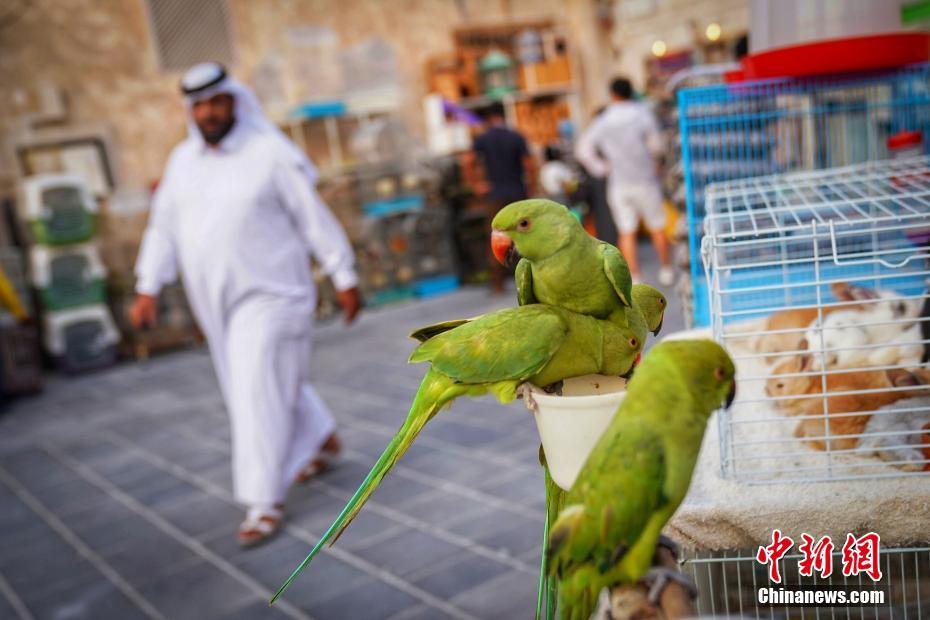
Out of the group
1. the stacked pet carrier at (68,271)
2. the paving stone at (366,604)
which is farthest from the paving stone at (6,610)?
the stacked pet carrier at (68,271)

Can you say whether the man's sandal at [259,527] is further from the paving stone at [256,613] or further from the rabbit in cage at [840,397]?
the rabbit in cage at [840,397]

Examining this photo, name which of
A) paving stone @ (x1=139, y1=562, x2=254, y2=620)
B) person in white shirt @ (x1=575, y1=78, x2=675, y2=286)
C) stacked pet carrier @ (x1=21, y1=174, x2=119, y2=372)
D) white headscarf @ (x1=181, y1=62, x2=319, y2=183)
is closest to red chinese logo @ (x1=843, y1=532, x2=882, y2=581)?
paving stone @ (x1=139, y1=562, x2=254, y2=620)

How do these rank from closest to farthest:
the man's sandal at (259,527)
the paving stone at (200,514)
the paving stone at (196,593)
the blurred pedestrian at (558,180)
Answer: the paving stone at (196,593) → the man's sandal at (259,527) → the paving stone at (200,514) → the blurred pedestrian at (558,180)

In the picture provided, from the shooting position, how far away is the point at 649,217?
7516 mm

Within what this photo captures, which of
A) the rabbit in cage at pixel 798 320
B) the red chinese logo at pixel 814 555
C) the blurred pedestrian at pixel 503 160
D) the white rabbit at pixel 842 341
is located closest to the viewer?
the red chinese logo at pixel 814 555

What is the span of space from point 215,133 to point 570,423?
117 inches

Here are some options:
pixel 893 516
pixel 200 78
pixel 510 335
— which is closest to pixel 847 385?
pixel 893 516

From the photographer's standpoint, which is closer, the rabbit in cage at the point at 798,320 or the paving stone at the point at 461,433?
the rabbit in cage at the point at 798,320

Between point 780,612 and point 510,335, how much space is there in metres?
1.14

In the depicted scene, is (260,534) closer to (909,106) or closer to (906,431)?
(906,431)

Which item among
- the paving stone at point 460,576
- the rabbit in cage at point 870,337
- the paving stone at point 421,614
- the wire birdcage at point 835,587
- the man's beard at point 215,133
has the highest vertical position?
the man's beard at point 215,133

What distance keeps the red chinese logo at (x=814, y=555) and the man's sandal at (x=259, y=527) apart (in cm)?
258

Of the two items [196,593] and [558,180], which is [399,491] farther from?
[558,180]

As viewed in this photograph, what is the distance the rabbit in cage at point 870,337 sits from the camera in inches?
68.6
